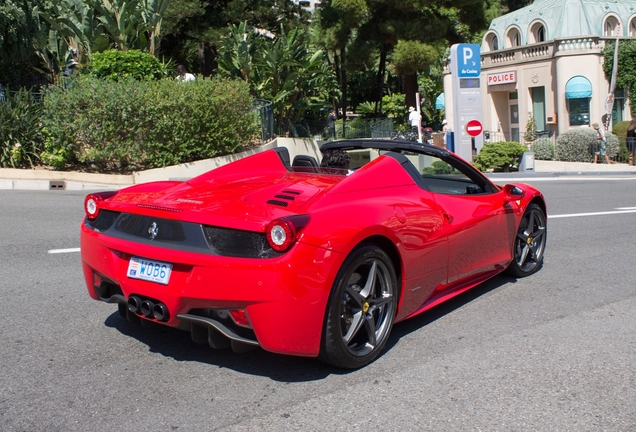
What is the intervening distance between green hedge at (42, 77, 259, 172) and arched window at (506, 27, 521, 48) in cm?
2503

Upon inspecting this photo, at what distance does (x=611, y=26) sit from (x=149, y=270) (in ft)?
121

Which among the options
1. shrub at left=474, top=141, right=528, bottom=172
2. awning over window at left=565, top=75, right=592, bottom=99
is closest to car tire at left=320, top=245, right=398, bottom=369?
shrub at left=474, top=141, right=528, bottom=172

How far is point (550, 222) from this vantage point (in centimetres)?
1015

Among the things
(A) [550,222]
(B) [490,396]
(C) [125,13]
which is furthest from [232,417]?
(C) [125,13]

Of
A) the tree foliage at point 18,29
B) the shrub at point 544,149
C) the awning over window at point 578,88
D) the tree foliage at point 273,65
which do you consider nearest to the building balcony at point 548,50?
the awning over window at point 578,88

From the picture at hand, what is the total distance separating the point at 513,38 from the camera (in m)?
38.6

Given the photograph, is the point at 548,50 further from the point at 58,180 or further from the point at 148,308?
the point at 148,308

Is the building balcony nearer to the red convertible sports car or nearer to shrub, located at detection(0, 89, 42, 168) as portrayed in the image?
shrub, located at detection(0, 89, 42, 168)

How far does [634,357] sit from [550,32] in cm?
3425

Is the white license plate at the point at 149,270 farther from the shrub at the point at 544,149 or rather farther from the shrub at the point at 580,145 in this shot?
the shrub at the point at 544,149

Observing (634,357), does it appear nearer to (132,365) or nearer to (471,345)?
(471,345)

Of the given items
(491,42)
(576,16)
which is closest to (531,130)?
(576,16)

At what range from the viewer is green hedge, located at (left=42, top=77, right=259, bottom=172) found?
15.8 meters

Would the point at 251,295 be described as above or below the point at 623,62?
below
